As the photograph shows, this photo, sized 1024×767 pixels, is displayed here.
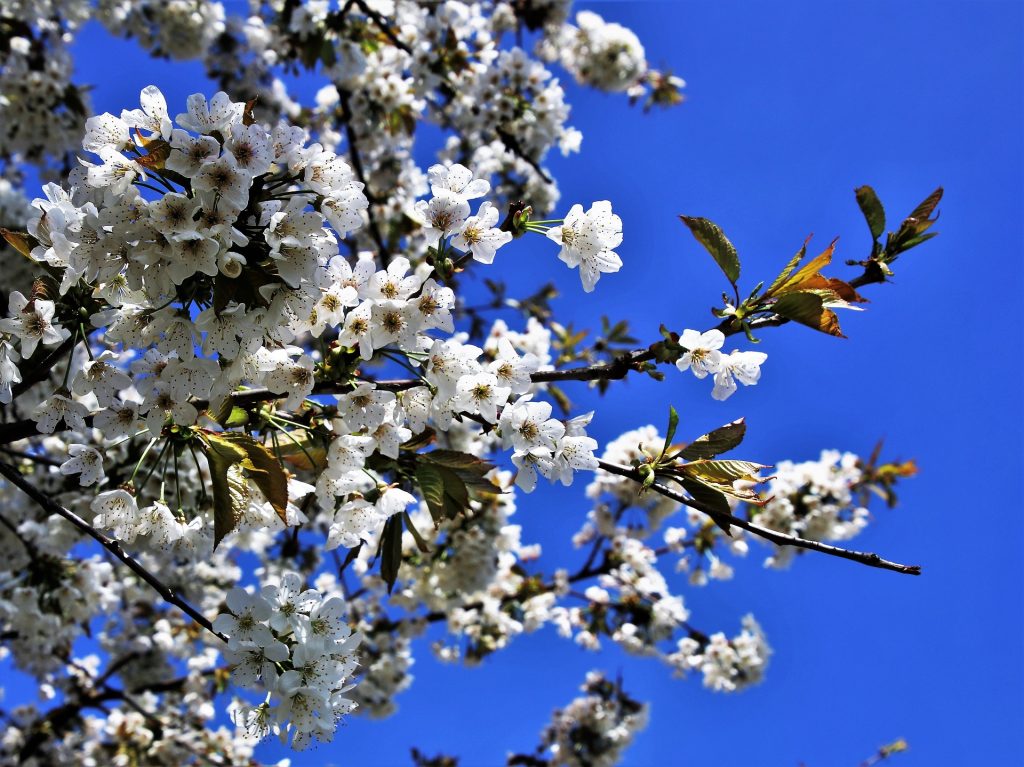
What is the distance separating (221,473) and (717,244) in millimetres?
1277

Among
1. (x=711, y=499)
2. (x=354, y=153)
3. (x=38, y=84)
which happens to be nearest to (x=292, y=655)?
(x=711, y=499)

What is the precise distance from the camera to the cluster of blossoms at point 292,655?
1.54 metres

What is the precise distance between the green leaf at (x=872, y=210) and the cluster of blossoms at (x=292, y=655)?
152cm

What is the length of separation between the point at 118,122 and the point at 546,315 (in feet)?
15.5

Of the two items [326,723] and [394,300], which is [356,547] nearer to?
[326,723]

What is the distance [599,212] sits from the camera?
69.2 inches

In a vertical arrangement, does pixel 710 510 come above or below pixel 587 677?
below

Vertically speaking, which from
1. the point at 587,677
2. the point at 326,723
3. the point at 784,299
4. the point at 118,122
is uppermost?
the point at 587,677

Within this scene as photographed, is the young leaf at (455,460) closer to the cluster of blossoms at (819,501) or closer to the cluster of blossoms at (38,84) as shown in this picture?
the cluster of blossoms at (819,501)

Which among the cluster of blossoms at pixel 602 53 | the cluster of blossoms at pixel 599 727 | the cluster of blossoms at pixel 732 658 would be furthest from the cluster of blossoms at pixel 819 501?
the cluster of blossoms at pixel 602 53

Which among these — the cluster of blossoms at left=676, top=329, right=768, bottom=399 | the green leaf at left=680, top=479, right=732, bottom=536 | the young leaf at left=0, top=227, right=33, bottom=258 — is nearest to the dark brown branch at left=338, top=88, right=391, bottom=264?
the young leaf at left=0, top=227, right=33, bottom=258

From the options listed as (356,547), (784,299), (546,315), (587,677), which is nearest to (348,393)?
(356,547)

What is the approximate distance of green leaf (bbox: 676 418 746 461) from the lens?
1705 mm

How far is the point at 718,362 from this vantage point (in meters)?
1.67
